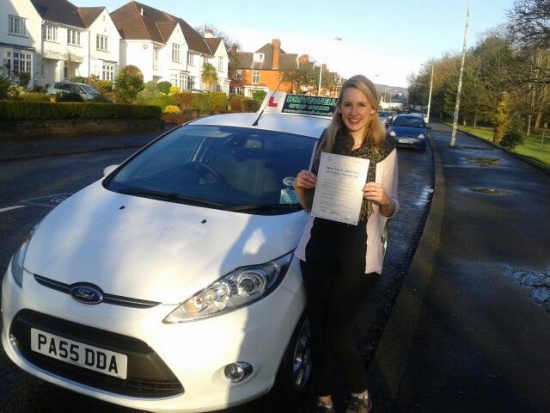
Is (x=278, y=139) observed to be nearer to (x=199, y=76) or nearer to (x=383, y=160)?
(x=383, y=160)

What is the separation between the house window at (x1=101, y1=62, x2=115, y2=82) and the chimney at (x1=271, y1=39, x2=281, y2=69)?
3506cm

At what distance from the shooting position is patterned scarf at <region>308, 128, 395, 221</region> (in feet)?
8.79

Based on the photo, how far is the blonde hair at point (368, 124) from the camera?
271 cm

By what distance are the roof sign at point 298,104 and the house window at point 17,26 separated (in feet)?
156

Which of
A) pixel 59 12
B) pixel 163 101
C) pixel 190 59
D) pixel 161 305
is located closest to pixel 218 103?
pixel 163 101

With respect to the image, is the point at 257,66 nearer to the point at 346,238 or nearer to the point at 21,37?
the point at 21,37

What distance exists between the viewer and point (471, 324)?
441cm

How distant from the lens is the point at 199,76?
7069 cm

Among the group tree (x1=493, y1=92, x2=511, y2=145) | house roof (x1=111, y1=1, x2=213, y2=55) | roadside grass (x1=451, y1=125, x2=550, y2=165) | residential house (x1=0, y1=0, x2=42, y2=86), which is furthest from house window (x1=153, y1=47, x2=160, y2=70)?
tree (x1=493, y1=92, x2=511, y2=145)

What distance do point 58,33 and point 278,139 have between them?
52163 millimetres

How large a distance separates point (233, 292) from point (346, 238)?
2.06 ft

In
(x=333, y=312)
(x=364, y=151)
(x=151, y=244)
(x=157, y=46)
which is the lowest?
(x=333, y=312)

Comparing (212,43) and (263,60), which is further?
(263,60)

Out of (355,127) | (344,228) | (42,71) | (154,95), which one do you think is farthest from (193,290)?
(42,71)
